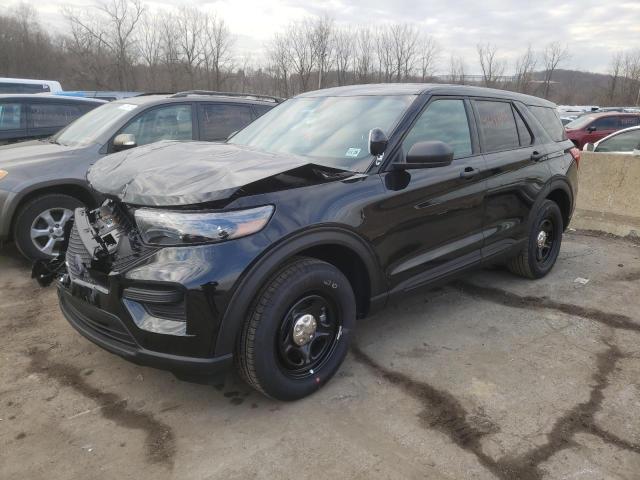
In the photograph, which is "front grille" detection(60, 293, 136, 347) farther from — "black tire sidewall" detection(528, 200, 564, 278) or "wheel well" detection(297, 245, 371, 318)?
"black tire sidewall" detection(528, 200, 564, 278)

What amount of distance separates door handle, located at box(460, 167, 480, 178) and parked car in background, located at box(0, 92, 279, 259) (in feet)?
10.8

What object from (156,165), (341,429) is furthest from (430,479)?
(156,165)

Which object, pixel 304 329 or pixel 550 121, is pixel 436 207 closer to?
pixel 304 329

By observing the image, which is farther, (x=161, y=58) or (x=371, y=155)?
(x=161, y=58)

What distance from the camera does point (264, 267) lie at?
2457 mm

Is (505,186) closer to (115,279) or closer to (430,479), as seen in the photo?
(430,479)

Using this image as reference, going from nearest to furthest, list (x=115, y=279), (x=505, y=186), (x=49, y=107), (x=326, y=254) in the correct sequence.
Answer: (x=115, y=279), (x=326, y=254), (x=505, y=186), (x=49, y=107)

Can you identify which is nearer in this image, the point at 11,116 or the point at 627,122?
the point at 11,116

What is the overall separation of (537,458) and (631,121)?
718 inches

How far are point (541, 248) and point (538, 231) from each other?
346 mm

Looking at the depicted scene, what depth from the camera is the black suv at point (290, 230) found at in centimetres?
238

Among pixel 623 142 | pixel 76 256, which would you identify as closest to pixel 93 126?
pixel 76 256

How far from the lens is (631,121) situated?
1697 cm

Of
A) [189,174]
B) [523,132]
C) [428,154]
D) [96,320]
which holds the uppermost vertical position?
[523,132]
